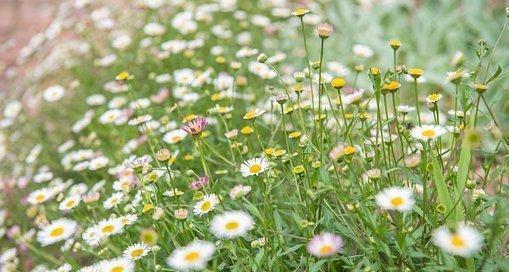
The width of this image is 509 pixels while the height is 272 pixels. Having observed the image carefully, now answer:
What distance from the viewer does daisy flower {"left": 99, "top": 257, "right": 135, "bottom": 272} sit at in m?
1.35

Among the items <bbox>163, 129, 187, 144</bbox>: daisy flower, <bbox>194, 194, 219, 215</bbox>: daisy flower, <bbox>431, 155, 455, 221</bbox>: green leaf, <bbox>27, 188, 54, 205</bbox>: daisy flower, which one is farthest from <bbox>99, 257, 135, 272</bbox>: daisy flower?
<bbox>431, 155, 455, 221</bbox>: green leaf

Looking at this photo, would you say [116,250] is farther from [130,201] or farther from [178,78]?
[178,78]

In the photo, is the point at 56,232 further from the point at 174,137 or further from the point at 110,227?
the point at 174,137

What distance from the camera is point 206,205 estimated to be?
1.37 meters

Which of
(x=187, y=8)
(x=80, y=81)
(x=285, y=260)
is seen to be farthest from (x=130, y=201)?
(x=187, y=8)

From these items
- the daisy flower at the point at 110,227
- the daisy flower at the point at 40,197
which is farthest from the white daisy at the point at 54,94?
the daisy flower at the point at 110,227

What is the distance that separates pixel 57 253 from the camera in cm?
223

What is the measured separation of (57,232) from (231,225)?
620 mm

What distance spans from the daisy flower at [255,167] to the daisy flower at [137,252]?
26cm

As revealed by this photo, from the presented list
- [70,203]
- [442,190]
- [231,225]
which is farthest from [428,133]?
[70,203]

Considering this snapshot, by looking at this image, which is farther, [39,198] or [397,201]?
[39,198]

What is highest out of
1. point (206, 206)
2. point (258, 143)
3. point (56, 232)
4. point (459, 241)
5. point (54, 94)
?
point (459, 241)

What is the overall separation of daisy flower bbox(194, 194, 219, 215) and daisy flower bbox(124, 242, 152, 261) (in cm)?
13

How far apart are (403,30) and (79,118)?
5.47 feet
